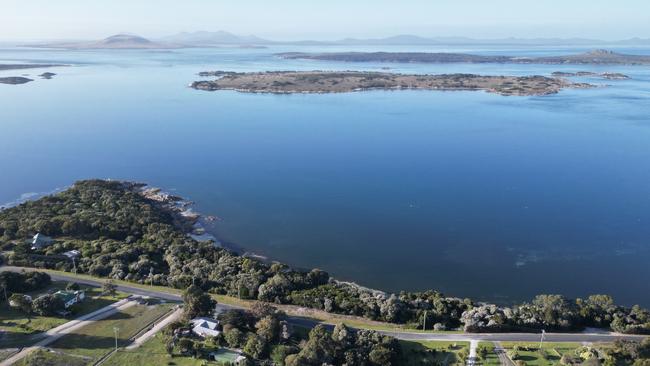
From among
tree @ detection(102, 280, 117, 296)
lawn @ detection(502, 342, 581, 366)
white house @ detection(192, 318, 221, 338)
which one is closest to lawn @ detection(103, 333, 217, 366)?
white house @ detection(192, 318, 221, 338)

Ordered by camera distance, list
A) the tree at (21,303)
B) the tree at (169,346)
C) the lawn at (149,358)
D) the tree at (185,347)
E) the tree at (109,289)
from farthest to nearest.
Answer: the tree at (109,289)
the tree at (21,303)
the tree at (169,346)
the tree at (185,347)
the lawn at (149,358)

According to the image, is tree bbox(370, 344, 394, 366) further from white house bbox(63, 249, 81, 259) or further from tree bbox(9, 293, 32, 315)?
white house bbox(63, 249, 81, 259)

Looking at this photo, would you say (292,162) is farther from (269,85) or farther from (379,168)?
(269,85)

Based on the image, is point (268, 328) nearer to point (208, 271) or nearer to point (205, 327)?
point (205, 327)

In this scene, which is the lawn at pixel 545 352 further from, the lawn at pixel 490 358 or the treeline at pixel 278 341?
the treeline at pixel 278 341

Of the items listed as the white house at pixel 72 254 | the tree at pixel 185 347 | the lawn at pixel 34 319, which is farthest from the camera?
the white house at pixel 72 254

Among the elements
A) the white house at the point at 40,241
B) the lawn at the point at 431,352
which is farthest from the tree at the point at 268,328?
the white house at the point at 40,241

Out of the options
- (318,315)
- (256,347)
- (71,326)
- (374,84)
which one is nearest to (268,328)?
(256,347)
